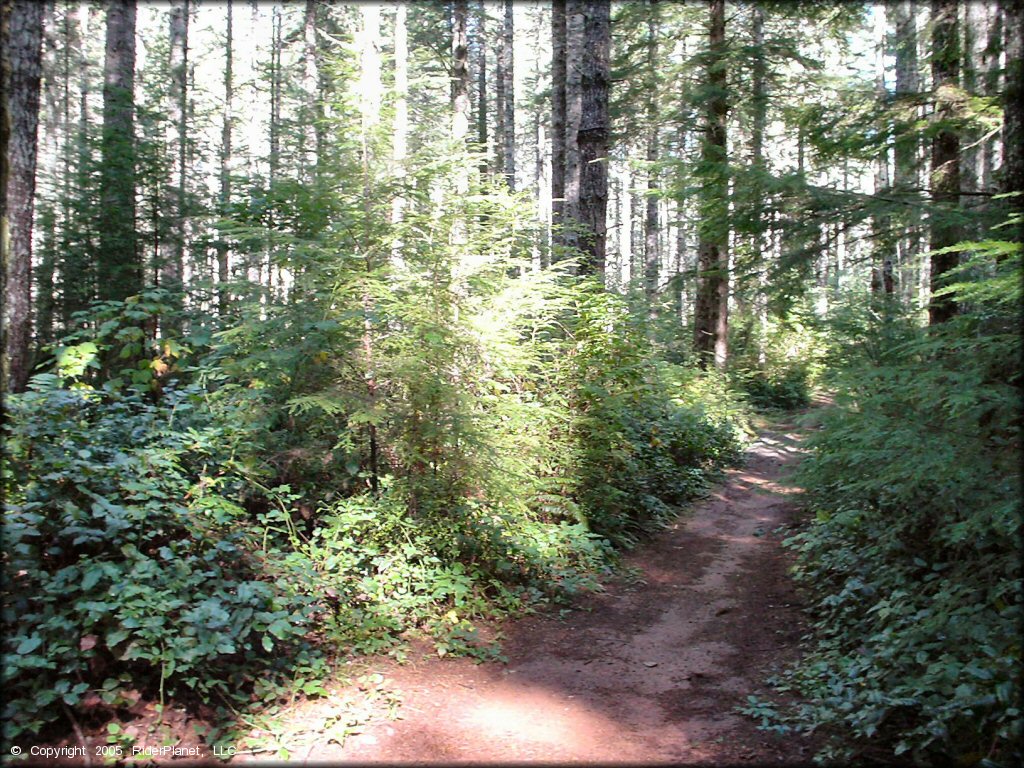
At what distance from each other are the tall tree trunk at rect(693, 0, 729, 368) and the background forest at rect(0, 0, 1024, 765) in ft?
0.57

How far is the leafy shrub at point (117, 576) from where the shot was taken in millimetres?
3766

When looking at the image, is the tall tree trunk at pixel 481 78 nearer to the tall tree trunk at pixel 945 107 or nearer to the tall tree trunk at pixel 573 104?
the tall tree trunk at pixel 573 104

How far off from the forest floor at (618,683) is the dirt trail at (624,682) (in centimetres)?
1

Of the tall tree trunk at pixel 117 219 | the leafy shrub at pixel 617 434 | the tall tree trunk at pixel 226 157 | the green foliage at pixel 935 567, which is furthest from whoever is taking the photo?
the tall tree trunk at pixel 226 157

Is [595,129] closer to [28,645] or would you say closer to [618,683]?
[618,683]

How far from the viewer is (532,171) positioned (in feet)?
171

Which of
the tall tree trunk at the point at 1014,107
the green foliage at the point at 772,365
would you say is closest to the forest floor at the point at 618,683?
the tall tree trunk at the point at 1014,107

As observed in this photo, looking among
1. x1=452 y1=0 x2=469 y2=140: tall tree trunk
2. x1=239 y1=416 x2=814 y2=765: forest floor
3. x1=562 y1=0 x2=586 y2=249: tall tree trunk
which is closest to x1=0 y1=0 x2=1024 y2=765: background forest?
x1=239 y1=416 x2=814 y2=765: forest floor

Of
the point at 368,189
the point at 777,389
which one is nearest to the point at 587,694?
the point at 368,189

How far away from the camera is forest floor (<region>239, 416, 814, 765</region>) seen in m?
4.13

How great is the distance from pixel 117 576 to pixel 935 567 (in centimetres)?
562

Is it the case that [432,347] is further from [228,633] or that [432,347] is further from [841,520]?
[841,520]

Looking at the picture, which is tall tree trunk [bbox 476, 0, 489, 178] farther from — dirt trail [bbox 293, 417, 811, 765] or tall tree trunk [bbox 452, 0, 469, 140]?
dirt trail [bbox 293, 417, 811, 765]

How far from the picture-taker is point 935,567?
193 inches
